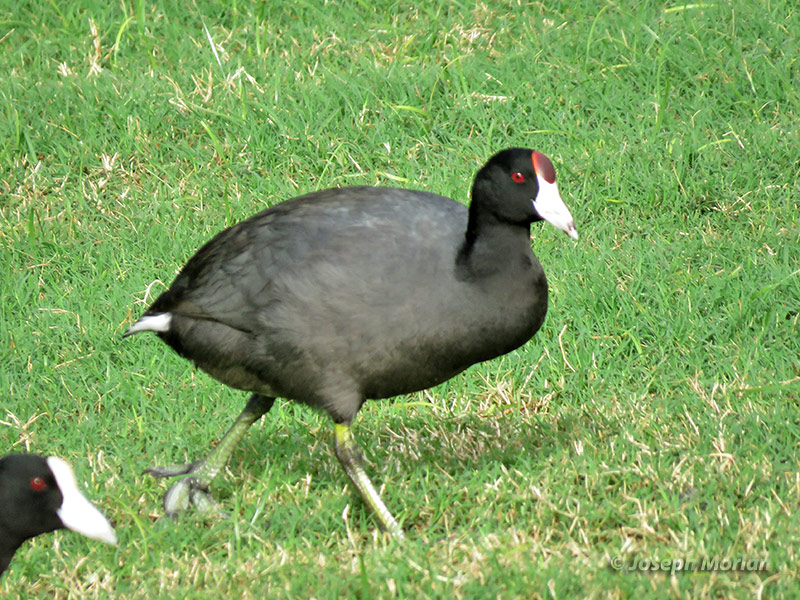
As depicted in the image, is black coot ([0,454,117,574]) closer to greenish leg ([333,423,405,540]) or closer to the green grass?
the green grass

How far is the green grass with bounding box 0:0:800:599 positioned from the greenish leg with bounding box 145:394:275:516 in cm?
8

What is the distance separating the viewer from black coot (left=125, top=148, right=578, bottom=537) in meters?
3.50

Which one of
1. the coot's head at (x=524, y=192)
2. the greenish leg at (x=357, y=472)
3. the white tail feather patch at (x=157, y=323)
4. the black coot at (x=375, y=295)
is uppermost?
the coot's head at (x=524, y=192)

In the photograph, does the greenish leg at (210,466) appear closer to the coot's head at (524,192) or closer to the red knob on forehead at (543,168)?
the coot's head at (524,192)

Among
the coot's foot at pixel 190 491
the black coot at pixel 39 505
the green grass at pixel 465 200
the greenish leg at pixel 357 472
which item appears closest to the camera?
the black coot at pixel 39 505

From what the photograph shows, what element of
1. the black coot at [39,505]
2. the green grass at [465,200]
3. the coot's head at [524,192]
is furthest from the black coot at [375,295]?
the black coot at [39,505]

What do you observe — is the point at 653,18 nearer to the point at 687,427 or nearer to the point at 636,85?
the point at 636,85

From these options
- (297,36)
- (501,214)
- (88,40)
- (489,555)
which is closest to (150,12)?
(88,40)

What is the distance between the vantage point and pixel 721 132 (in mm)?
5648

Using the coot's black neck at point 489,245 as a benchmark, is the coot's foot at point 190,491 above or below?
below

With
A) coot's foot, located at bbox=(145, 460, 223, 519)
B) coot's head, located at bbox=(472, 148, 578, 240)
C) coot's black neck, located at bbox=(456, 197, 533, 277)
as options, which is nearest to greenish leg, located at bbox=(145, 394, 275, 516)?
coot's foot, located at bbox=(145, 460, 223, 519)

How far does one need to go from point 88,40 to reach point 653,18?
304 centimetres

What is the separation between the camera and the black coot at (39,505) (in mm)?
3336

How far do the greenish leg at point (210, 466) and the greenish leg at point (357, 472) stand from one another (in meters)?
0.44
